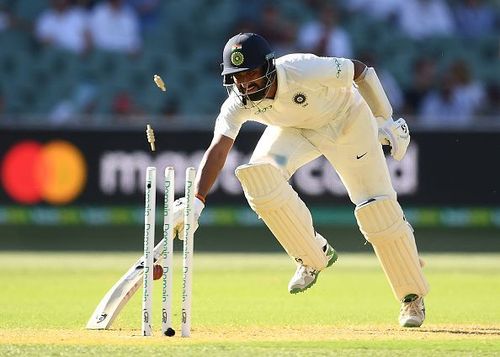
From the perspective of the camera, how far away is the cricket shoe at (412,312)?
19.3ft

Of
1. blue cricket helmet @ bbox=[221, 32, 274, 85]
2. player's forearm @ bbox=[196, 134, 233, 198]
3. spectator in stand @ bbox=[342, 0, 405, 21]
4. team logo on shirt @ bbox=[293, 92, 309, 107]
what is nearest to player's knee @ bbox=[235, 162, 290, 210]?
player's forearm @ bbox=[196, 134, 233, 198]

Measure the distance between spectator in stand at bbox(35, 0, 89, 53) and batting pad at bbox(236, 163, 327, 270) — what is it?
23.9 feet

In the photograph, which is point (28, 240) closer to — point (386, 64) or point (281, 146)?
point (386, 64)

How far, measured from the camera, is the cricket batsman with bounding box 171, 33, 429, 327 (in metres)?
5.68

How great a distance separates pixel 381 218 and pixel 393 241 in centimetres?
13

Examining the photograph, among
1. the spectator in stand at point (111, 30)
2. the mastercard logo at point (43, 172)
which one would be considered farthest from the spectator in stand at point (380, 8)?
the mastercard logo at point (43, 172)

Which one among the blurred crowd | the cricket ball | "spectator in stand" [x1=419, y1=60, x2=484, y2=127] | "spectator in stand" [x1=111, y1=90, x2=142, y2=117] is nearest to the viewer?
the cricket ball

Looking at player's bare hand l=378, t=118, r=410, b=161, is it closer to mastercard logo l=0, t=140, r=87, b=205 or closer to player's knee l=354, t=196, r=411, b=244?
player's knee l=354, t=196, r=411, b=244

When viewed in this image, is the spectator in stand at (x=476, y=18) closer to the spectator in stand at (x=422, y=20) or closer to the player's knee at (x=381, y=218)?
the spectator in stand at (x=422, y=20)

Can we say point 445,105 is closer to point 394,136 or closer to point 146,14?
point 146,14

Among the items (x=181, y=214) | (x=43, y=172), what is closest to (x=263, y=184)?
(x=181, y=214)

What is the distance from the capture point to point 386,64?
42.7 feet

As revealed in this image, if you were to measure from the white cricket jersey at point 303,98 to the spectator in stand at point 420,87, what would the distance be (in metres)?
6.68

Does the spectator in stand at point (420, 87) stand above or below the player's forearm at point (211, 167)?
above
